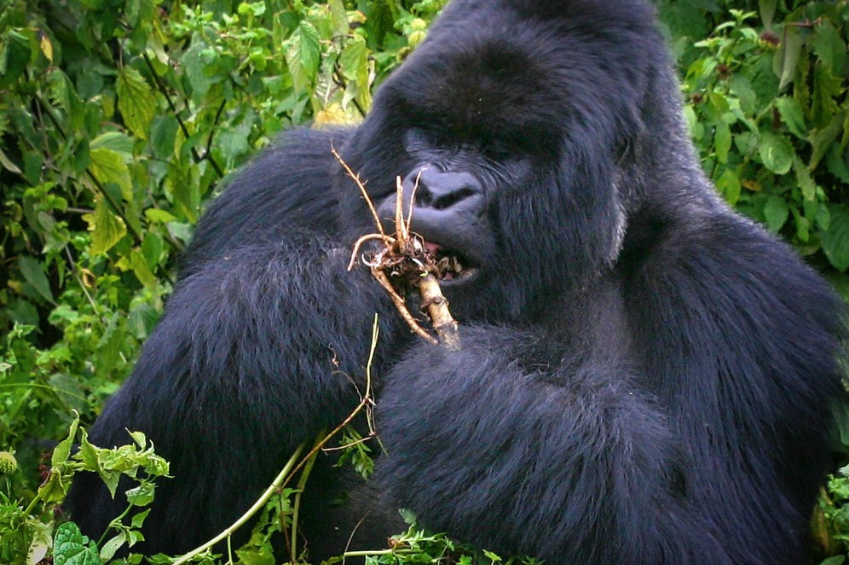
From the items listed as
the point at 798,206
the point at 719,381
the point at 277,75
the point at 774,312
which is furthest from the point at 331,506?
the point at 798,206

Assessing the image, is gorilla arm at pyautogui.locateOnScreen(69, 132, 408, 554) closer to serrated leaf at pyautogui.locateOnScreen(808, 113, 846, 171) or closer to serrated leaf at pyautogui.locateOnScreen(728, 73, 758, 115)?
serrated leaf at pyautogui.locateOnScreen(728, 73, 758, 115)

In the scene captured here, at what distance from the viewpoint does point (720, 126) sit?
445 centimetres

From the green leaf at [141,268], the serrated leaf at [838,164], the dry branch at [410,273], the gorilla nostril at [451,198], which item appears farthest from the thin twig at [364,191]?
the serrated leaf at [838,164]

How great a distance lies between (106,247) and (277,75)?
3.27 ft

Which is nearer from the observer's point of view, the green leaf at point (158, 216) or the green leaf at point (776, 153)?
the green leaf at point (776, 153)

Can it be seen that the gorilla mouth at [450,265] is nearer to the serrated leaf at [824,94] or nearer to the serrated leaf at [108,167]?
the serrated leaf at [108,167]

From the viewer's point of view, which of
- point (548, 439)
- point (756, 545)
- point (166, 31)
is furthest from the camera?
point (166, 31)

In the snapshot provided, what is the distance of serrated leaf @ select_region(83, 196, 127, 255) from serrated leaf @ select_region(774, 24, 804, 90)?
99.3 inches

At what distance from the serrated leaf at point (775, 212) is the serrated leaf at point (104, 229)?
8.11 ft

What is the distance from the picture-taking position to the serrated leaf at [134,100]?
Result: 4.35 meters

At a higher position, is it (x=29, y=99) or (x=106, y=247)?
(x=29, y=99)

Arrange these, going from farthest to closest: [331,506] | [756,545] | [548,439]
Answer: [331,506] < [756,545] < [548,439]

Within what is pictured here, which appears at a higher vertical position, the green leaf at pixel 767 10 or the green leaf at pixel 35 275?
the green leaf at pixel 767 10

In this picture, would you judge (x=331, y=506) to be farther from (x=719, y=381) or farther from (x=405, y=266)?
(x=719, y=381)
